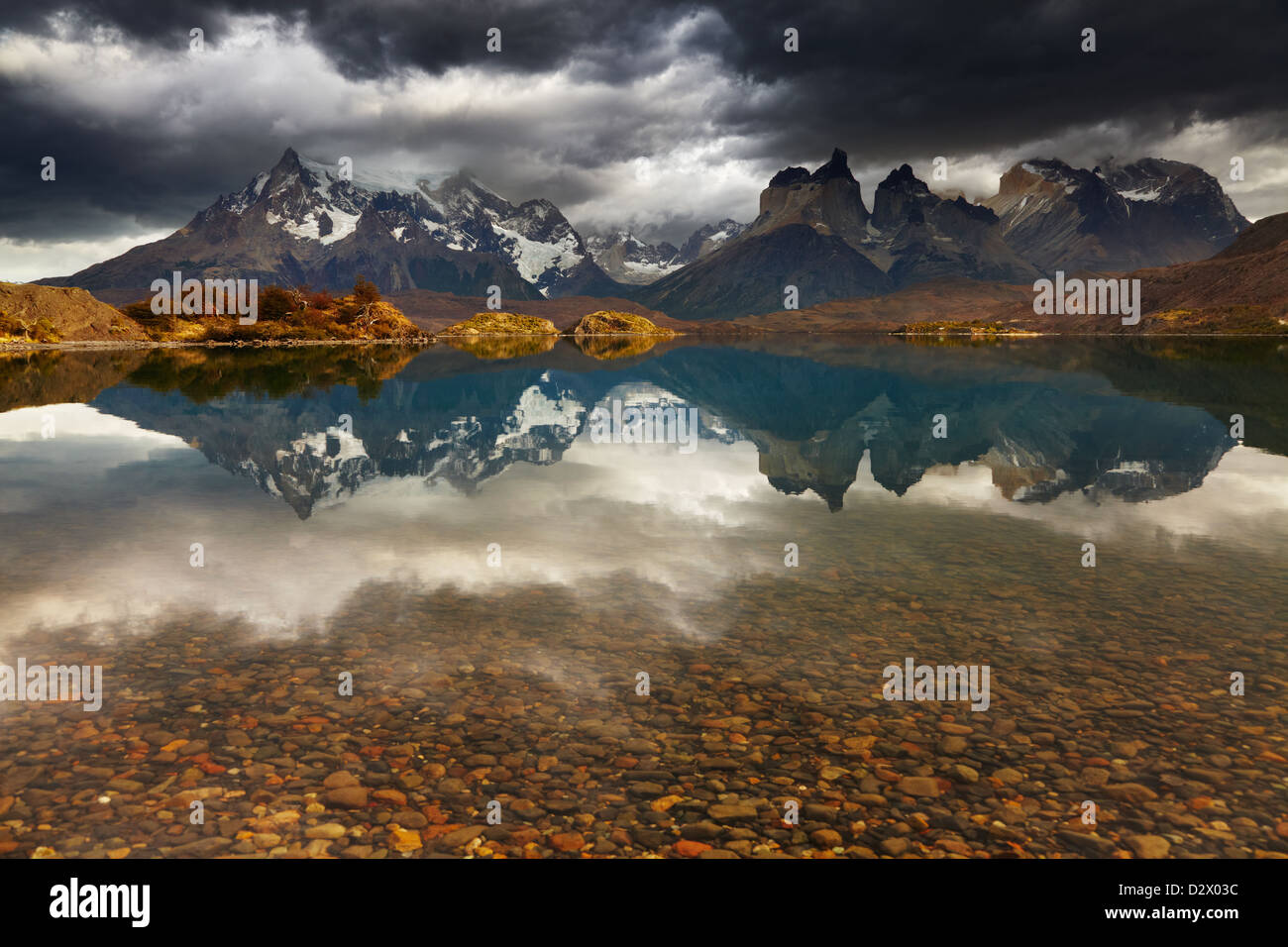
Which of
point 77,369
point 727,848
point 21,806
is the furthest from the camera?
point 77,369

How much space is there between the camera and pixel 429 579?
18.5 m

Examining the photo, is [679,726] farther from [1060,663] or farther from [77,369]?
[77,369]

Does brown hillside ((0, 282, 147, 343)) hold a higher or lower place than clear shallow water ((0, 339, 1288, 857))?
higher

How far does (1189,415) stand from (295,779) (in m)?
62.2

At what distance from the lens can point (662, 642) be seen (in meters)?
14.7

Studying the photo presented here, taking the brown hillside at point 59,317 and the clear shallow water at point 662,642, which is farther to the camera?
the brown hillside at point 59,317

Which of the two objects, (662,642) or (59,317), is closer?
(662,642)

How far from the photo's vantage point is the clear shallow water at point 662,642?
377 inches

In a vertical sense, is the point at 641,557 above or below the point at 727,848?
above

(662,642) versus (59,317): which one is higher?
(59,317)

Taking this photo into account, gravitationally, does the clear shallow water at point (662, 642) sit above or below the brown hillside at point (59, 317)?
below

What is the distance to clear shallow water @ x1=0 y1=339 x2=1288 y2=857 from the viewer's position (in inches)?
377

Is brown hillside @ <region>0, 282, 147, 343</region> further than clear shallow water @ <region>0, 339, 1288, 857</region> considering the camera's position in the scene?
Yes
